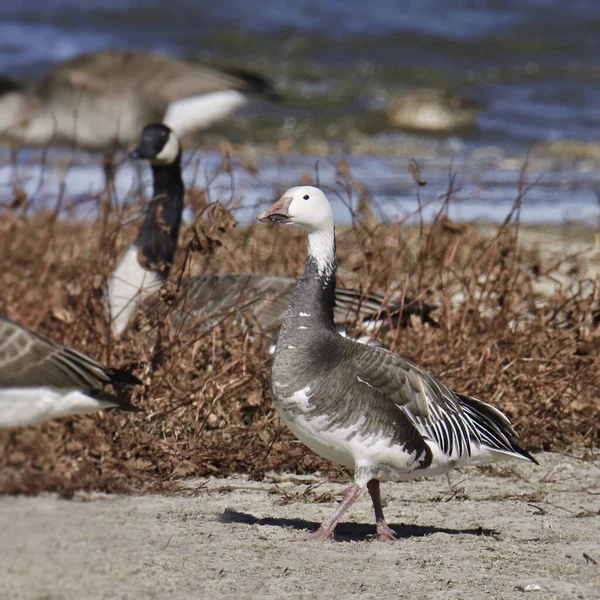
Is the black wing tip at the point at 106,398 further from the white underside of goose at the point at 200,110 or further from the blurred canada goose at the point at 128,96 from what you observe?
the white underside of goose at the point at 200,110

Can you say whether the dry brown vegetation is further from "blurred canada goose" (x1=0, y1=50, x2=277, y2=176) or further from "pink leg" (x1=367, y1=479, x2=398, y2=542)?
"blurred canada goose" (x1=0, y1=50, x2=277, y2=176)

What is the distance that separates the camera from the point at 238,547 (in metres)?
4.16

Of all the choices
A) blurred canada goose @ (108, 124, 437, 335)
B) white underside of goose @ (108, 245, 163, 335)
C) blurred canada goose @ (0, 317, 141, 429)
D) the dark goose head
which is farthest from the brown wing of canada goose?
the dark goose head

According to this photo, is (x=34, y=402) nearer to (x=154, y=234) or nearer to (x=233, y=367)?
(x=233, y=367)

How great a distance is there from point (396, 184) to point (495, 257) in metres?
8.37

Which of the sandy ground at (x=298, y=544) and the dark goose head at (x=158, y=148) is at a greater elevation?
the dark goose head at (x=158, y=148)

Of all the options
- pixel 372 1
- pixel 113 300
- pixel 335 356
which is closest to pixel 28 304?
pixel 113 300

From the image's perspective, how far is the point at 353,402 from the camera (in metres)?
4.38

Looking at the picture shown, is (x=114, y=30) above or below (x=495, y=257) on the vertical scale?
above

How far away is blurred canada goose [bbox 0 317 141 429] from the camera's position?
13.6ft

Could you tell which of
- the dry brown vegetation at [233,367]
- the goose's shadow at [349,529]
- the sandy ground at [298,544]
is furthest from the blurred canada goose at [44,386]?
the goose's shadow at [349,529]

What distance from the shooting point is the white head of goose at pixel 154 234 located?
6.32 metres

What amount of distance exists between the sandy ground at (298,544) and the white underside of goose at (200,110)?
8078 mm

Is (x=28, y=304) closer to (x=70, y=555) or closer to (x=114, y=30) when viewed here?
(x=70, y=555)
